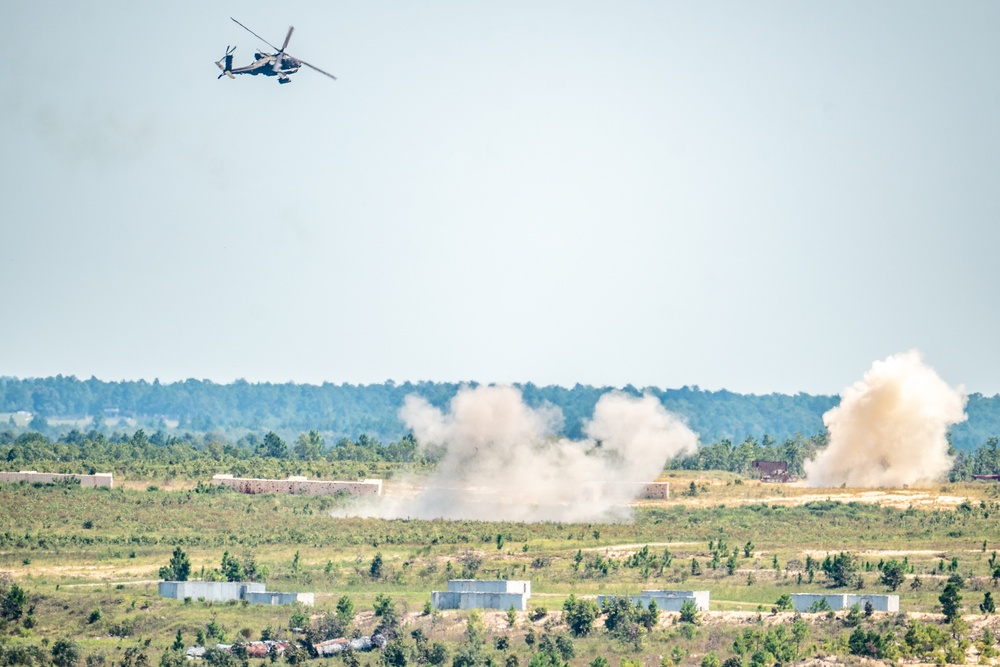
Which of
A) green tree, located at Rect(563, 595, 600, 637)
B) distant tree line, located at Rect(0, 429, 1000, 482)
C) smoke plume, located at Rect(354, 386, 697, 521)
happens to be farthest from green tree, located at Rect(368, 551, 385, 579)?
distant tree line, located at Rect(0, 429, 1000, 482)

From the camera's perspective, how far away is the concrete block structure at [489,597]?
89438mm

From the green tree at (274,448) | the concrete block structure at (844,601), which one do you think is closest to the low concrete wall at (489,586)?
Result: the concrete block structure at (844,601)

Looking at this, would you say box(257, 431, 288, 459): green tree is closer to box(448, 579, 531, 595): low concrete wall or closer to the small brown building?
the small brown building

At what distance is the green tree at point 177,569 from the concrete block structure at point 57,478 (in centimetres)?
3158

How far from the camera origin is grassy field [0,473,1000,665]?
86938 millimetres

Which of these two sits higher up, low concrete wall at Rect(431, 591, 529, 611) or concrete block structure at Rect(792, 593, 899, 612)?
concrete block structure at Rect(792, 593, 899, 612)

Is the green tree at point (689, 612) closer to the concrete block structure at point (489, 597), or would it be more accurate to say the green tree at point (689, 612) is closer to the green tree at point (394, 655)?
the concrete block structure at point (489, 597)

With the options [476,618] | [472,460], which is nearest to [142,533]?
[472,460]

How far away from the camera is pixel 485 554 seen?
104m

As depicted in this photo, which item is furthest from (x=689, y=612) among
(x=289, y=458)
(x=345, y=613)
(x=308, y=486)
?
(x=289, y=458)

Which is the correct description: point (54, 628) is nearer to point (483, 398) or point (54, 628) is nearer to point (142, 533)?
point (142, 533)

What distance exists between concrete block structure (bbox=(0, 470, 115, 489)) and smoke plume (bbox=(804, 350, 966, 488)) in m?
50.5

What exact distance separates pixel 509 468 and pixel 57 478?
107 feet

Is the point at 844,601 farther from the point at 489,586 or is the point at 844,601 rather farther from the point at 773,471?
the point at 773,471
